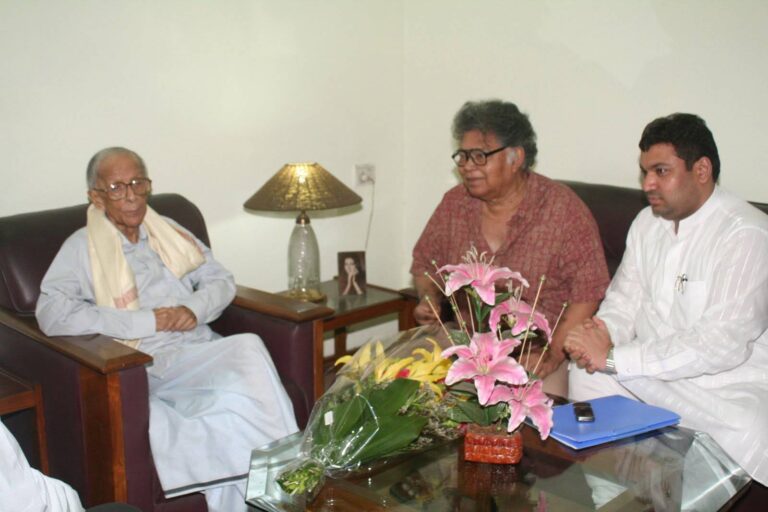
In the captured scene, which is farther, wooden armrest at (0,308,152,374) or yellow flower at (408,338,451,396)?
wooden armrest at (0,308,152,374)

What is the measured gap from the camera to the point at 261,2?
320 cm

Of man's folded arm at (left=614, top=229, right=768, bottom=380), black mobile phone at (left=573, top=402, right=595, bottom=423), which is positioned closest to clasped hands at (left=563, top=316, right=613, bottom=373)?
man's folded arm at (left=614, top=229, right=768, bottom=380)

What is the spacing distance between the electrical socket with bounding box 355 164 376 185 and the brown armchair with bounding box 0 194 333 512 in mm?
1045

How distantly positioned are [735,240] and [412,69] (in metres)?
2.00

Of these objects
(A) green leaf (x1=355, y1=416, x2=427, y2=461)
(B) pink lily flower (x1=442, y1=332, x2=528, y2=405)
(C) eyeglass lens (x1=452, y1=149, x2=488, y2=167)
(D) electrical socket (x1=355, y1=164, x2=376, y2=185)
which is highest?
(C) eyeglass lens (x1=452, y1=149, x2=488, y2=167)

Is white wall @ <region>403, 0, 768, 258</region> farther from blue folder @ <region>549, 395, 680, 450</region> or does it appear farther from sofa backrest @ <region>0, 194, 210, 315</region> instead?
sofa backrest @ <region>0, 194, 210, 315</region>

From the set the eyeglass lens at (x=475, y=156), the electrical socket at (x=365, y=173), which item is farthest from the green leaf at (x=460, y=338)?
the electrical socket at (x=365, y=173)

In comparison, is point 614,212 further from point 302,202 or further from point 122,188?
→ point 122,188

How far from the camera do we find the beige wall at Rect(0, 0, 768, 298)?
271 centimetres

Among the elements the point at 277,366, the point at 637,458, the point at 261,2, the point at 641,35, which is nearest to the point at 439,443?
the point at 637,458

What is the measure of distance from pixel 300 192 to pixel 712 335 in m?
1.56

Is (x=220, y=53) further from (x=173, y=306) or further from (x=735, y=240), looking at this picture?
(x=735, y=240)

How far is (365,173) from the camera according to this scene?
12.2ft

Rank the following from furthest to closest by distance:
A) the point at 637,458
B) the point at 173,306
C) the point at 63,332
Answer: the point at 173,306, the point at 63,332, the point at 637,458
